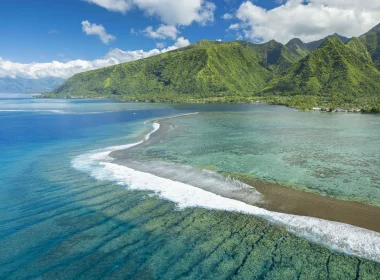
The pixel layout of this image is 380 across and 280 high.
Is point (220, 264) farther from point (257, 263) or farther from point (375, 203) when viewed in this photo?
point (375, 203)

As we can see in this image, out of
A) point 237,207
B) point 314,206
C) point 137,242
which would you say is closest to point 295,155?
point 314,206

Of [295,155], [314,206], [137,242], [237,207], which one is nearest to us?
[137,242]

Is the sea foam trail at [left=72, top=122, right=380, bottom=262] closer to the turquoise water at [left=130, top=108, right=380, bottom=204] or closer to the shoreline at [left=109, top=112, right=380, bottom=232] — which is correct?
the shoreline at [left=109, top=112, right=380, bottom=232]

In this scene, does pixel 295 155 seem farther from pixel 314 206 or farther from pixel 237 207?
pixel 237 207

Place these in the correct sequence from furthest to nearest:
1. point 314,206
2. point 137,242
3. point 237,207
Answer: point 314,206 < point 237,207 < point 137,242

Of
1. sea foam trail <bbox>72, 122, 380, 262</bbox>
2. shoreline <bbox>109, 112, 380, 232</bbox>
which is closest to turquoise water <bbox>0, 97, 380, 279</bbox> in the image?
sea foam trail <bbox>72, 122, 380, 262</bbox>

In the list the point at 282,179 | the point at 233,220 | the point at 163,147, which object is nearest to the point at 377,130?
the point at 282,179

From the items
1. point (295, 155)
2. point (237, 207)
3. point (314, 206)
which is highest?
point (295, 155)
